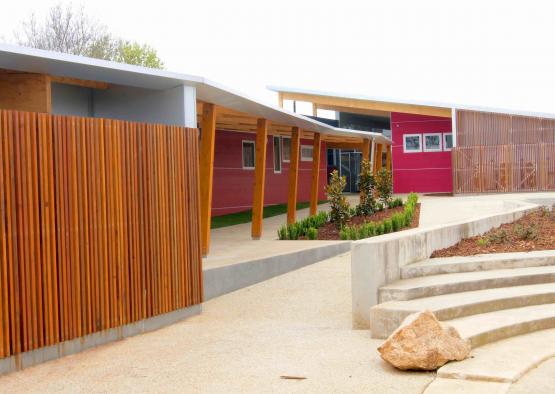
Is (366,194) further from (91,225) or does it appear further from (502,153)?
(91,225)

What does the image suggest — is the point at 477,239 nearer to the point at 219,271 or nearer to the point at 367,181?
the point at 219,271

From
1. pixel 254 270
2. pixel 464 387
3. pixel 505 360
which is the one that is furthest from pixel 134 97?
pixel 464 387

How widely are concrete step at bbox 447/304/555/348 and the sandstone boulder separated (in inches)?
18.8

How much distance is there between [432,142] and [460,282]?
26.2m

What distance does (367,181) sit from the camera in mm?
19734

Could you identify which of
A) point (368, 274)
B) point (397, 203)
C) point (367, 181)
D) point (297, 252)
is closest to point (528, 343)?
point (368, 274)

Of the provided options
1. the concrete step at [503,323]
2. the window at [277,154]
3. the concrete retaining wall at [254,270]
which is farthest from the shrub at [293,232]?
the window at [277,154]

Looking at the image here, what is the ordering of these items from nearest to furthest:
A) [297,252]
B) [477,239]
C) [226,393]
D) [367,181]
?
[226,393], [477,239], [297,252], [367,181]

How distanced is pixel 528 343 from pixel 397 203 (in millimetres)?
15762

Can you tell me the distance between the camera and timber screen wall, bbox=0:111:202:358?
21.4ft

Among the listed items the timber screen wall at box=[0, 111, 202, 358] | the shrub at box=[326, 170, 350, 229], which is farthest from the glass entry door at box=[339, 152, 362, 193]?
the timber screen wall at box=[0, 111, 202, 358]

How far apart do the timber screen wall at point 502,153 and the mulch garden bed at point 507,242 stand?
18.4m

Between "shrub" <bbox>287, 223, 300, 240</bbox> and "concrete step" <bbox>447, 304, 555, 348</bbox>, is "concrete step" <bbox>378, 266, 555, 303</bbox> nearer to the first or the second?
"concrete step" <bbox>447, 304, 555, 348</bbox>

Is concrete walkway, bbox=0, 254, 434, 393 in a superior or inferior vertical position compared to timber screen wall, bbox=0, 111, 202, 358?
inferior
